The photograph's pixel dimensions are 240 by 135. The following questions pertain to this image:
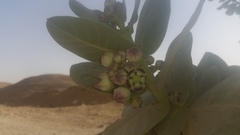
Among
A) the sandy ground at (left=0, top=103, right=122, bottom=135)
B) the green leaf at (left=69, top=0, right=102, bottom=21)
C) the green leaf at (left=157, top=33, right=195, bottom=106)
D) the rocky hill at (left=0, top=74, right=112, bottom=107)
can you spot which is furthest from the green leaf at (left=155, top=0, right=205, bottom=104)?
the rocky hill at (left=0, top=74, right=112, bottom=107)

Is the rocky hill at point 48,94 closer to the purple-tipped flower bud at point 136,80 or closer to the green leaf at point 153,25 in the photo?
the green leaf at point 153,25

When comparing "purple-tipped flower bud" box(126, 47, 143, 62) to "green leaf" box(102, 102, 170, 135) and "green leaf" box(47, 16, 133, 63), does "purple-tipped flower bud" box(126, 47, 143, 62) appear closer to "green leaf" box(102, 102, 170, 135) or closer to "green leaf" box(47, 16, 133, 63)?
A: "green leaf" box(47, 16, 133, 63)

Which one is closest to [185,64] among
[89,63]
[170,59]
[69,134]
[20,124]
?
[170,59]

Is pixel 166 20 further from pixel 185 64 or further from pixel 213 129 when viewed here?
pixel 213 129

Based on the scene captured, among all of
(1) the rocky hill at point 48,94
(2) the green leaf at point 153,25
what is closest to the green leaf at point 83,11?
(2) the green leaf at point 153,25

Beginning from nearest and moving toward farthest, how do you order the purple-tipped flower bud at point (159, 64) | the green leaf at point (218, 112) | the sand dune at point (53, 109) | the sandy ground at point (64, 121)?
the green leaf at point (218, 112) → the purple-tipped flower bud at point (159, 64) → the sandy ground at point (64, 121) → the sand dune at point (53, 109)

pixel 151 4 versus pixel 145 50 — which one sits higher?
pixel 151 4
